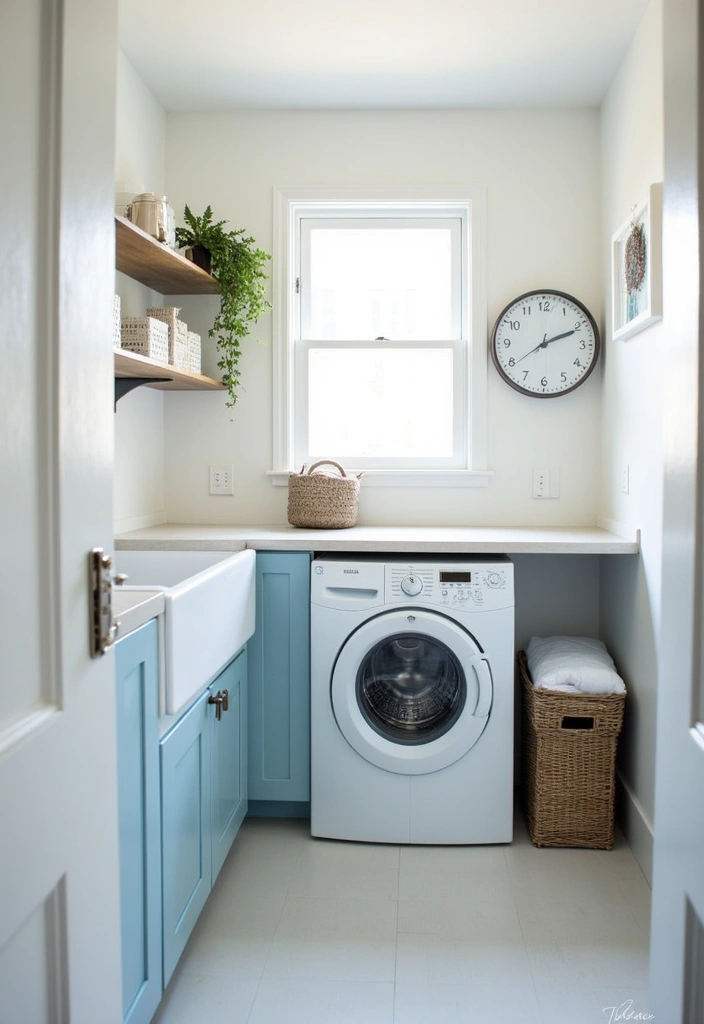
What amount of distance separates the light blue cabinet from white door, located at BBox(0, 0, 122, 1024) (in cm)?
86

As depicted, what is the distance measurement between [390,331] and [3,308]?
Result: 8.43ft

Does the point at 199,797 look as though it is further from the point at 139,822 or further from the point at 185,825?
the point at 139,822

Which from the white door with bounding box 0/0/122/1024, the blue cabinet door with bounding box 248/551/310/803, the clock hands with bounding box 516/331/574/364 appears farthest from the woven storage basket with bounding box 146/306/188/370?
the white door with bounding box 0/0/122/1024

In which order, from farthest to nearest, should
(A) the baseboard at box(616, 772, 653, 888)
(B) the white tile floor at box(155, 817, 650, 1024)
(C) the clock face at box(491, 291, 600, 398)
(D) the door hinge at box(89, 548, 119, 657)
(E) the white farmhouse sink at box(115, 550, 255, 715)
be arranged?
(C) the clock face at box(491, 291, 600, 398) → (A) the baseboard at box(616, 772, 653, 888) → (B) the white tile floor at box(155, 817, 650, 1024) → (E) the white farmhouse sink at box(115, 550, 255, 715) → (D) the door hinge at box(89, 548, 119, 657)

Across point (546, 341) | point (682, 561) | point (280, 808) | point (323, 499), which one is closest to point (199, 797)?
point (280, 808)

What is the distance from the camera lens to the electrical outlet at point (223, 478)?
10.1 feet

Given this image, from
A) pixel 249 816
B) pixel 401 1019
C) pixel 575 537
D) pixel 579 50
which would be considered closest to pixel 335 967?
pixel 401 1019

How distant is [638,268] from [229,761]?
1861 millimetres

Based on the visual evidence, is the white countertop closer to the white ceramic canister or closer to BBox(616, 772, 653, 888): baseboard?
BBox(616, 772, 653, 888): baseboard

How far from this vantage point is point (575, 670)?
2.45m

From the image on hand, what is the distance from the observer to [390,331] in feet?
10.2

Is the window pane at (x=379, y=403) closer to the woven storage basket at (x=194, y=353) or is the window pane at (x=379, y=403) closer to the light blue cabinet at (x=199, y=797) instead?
the woven storage basket at (x=194, y=353)

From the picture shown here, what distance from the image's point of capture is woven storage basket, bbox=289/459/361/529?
2.72 meters

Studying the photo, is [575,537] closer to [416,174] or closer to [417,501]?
[417,501]
